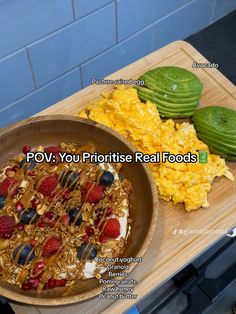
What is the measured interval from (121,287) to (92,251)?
100 mm

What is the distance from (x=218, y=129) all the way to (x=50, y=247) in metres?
0.50

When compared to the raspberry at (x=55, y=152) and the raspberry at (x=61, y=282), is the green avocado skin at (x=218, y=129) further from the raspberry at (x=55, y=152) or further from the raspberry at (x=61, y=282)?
the raspberry at (x=61, y=282)

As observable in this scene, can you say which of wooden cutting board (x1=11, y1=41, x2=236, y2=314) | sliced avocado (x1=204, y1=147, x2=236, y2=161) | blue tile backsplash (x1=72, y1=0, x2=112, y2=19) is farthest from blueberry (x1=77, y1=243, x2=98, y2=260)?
blue tile backsplash (x1=72, y1=0, x2=112, y2=19)

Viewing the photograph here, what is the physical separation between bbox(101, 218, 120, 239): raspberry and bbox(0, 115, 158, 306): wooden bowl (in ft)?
0.15

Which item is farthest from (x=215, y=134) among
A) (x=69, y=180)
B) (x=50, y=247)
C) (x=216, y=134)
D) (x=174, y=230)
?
(x=50, y=247)

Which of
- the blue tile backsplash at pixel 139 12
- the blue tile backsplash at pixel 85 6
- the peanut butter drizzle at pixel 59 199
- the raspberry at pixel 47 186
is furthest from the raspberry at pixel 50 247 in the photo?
the blue tile backsplash at pixel 139 12

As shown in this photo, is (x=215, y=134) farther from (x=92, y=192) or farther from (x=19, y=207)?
(x=19, y=207)

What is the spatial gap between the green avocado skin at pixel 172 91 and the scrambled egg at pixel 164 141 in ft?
0.10

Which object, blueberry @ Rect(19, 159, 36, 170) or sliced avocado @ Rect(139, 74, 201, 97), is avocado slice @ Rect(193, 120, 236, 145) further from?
blueberry @ Rect(19, 159, 36, 170)

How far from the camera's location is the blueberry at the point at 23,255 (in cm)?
95

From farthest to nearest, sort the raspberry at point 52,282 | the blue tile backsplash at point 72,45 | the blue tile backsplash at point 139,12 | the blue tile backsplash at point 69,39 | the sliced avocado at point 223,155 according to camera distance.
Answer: the blue tile backsplash at point 139,12 < the blue tile backsplash at point 72,45 < the blue tile backsplash at point 69,39 < the sliced avocado at point 223,155 < the raspberry at point 52,282

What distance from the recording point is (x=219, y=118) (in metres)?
1.14

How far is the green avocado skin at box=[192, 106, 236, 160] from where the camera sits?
1.12 metres

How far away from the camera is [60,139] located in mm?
1140
